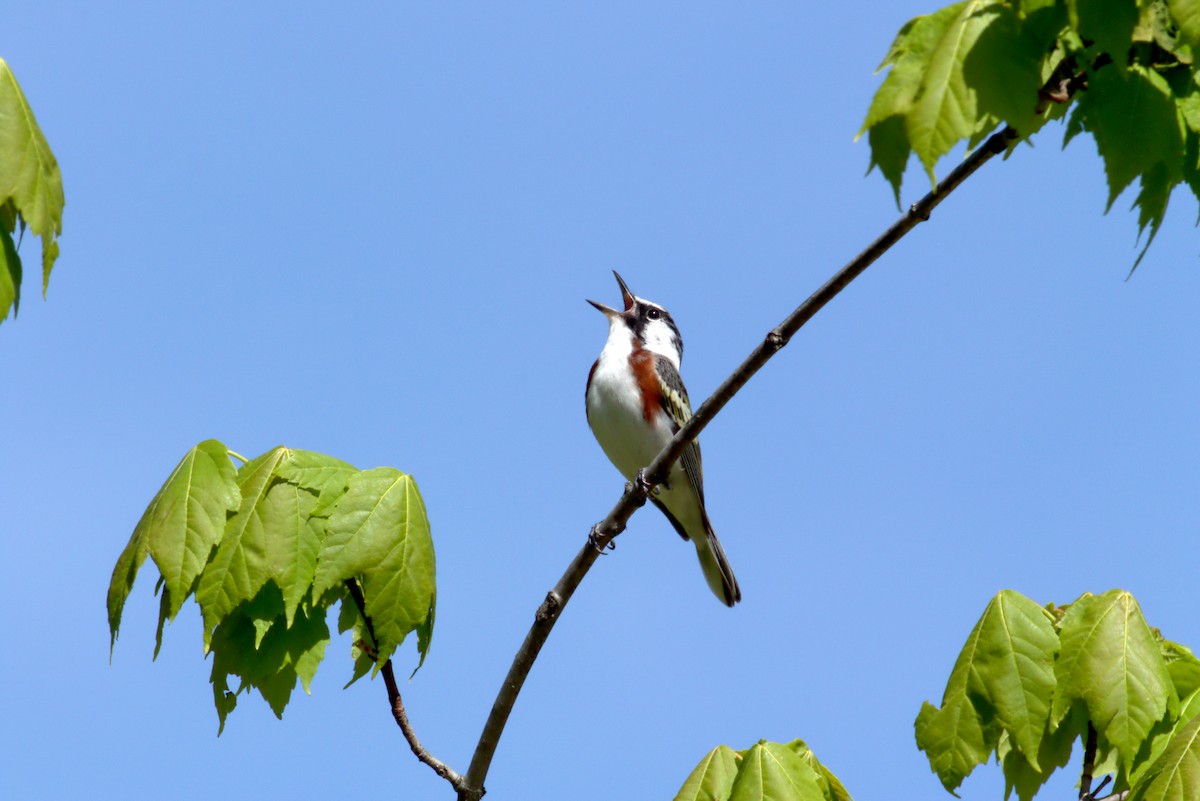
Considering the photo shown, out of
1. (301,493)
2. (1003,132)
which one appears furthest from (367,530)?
(1003,132)

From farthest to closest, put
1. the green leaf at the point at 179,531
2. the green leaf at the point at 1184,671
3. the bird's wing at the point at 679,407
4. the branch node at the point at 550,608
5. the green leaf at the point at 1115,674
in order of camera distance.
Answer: the bird's wing at the point at 679,407 → the branch node at the point at 550,608 → the green leaf at the point at 1184,671 → the green leaf at the point at 179,531 → the green leaf at the point at 1115,674

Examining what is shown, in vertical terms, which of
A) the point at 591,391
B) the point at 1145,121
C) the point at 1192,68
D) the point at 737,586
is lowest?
the point at 1145,121

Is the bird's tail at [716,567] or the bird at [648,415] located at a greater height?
the bird at [648,415]

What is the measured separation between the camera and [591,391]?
358 inches

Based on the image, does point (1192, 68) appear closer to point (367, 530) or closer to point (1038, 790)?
point (1038, 790)

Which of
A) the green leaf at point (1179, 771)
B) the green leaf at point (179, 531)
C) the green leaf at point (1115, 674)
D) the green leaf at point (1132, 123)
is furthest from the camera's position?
the green leaf at point (179, 531)

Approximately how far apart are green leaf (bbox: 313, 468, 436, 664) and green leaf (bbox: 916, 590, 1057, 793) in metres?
1.51

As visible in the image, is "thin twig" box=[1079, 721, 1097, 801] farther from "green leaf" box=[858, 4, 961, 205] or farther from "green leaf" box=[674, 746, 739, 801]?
"green leaf" box=[858, 4, 961, 205]

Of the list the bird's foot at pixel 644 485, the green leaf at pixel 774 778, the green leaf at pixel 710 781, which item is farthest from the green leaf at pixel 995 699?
the bird's foot at pixel 644 485

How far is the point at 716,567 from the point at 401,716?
5814 millimetres

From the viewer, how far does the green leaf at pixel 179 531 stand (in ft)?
11.8

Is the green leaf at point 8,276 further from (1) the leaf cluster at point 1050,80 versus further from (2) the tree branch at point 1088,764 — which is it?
(2) the tree branch at point 1088,764

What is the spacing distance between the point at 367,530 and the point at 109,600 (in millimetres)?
775

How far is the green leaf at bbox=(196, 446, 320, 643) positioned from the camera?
3.64 metres
